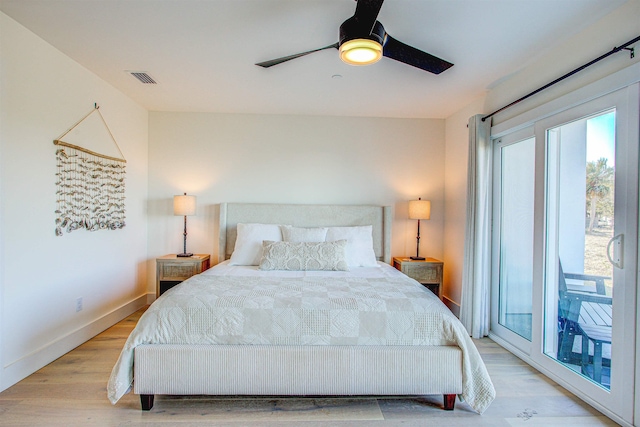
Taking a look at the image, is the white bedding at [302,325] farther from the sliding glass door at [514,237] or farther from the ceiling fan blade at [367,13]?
the ceiling fan blade at [367,13]

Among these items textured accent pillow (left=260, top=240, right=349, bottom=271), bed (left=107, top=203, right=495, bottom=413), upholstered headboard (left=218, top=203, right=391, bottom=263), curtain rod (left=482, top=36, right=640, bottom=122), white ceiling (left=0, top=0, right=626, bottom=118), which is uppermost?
white ceiling (left=0, top=0, right=626, bottom=118)

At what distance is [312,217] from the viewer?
4.11 metres

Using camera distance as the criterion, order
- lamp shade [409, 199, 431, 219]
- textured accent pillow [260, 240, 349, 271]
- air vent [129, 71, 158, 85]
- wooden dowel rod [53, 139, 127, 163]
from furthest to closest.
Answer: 1. lamp shade [409, 199, 431, 219]
2. textured accent pillow [260, 240, 349, 271]
3. air vent [129, 71, 158, 85]
4. wooden dowel rod [53, 139, 127, 163]

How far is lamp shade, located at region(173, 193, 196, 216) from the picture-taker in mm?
3843

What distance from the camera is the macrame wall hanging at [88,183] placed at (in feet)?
8.91

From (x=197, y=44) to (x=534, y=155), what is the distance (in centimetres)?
290

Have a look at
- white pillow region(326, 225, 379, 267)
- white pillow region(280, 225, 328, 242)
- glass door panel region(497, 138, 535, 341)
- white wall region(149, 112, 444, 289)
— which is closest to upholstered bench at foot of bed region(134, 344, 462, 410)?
glass door panel region(497, 138, 535, 341)

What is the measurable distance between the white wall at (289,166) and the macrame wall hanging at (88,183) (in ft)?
2.22

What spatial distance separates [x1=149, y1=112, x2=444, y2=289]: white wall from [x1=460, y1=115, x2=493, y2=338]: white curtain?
3.31 ft

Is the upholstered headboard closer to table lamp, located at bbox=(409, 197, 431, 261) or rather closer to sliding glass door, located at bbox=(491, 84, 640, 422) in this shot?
table lamp, located at bbox=(409, 197, 431, 261)

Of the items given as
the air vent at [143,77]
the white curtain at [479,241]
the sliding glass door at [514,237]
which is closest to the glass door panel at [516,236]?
the sliding glass door at [514,237]

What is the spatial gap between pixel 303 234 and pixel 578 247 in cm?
247

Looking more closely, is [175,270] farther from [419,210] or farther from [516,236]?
[516,236]

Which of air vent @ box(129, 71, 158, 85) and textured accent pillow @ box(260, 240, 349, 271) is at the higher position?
air vent @ box(129, 71, 158, 85)
